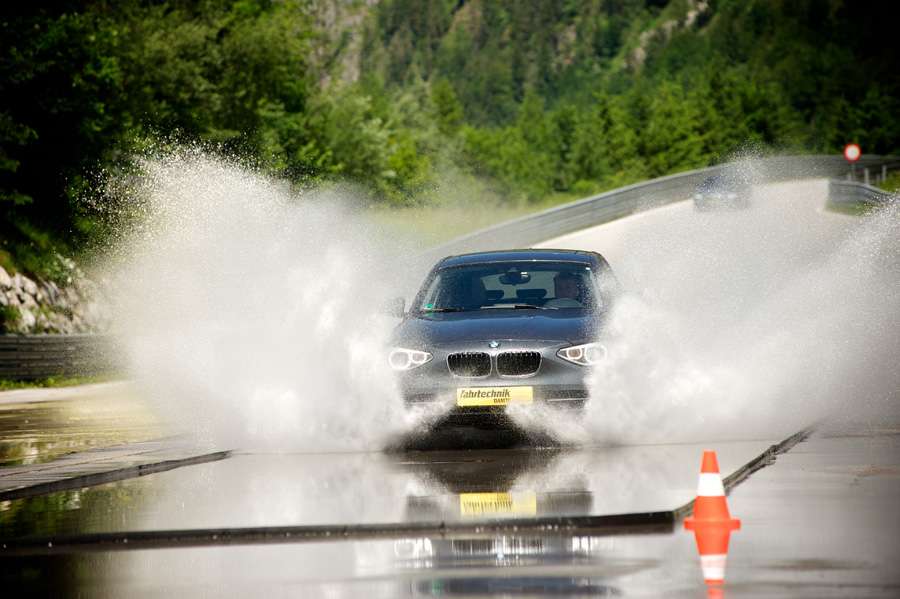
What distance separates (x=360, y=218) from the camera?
6456cm

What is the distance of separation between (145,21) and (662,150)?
107 m

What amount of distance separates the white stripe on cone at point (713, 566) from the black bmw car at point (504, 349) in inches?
229

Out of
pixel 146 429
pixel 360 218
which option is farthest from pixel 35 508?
pixel 360 218

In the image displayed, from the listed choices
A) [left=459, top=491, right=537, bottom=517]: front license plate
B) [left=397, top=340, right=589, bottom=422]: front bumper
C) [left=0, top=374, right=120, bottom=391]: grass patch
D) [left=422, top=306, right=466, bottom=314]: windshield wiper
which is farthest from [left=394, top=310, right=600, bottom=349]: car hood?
[left=0, top=374, right=120, bottom=391]: grass patch

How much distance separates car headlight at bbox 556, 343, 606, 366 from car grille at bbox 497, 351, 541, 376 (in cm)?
21

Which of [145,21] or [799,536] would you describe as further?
[145,21]

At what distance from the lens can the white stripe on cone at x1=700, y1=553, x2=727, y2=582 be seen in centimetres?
783

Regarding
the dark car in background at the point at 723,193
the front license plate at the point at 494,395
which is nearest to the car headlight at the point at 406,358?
the front license plate at the point at 494,395

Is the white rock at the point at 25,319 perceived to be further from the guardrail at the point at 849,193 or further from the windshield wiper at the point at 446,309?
the guardrail at the point at 849,193

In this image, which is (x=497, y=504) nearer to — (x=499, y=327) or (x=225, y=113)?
(x=499, y=327)

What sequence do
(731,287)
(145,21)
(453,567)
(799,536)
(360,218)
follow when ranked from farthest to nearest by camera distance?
1. (360,218)
2. (145,21)
3. (731,287)
4. (799,536)
5. (453,567)

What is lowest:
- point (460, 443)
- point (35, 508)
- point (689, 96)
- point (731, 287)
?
point (35, 508)

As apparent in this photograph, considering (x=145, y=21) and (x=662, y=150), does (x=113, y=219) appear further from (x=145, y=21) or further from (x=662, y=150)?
(x=662, y=150)

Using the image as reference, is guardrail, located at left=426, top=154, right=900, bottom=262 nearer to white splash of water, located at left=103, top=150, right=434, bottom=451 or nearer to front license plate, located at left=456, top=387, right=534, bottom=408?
white splash of water, located at left=103, top=150, right=434, bottom=451
